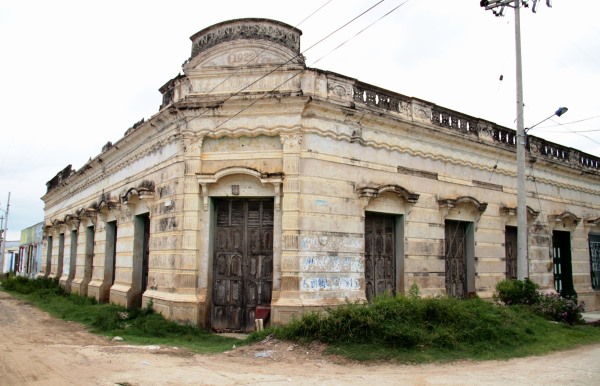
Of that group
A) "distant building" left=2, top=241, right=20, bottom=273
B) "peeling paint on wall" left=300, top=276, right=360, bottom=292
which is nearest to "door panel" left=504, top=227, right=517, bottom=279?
"peeling paint on wall" left=300, top=276, right=360, bottom=292

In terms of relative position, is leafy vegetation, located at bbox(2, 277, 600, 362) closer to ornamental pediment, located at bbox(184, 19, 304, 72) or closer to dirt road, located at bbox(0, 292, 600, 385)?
dirt road, located at bbox(0, 292, 600, 385)

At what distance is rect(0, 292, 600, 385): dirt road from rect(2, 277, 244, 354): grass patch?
0.68 metres

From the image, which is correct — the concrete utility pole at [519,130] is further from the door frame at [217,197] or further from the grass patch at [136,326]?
the grass patch at [136,326]

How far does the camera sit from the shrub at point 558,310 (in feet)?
38.8

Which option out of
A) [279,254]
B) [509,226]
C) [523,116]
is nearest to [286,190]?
[279,254]

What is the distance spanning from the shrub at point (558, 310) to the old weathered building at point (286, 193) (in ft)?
7.91

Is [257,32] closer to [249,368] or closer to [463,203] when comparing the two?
[463,203]

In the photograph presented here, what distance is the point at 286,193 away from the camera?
1100cm

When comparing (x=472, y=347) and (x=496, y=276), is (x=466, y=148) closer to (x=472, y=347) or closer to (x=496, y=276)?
(x=496, y=276)

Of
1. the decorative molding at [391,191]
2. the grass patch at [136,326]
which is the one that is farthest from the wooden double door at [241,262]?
the decorative molding at [391,191]

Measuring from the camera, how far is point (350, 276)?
11477 mm

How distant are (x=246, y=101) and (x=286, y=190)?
86.7 inches

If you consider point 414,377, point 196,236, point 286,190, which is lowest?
point 414,377

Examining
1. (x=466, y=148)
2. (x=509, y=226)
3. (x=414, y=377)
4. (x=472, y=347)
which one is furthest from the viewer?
(x=509, y=226)
